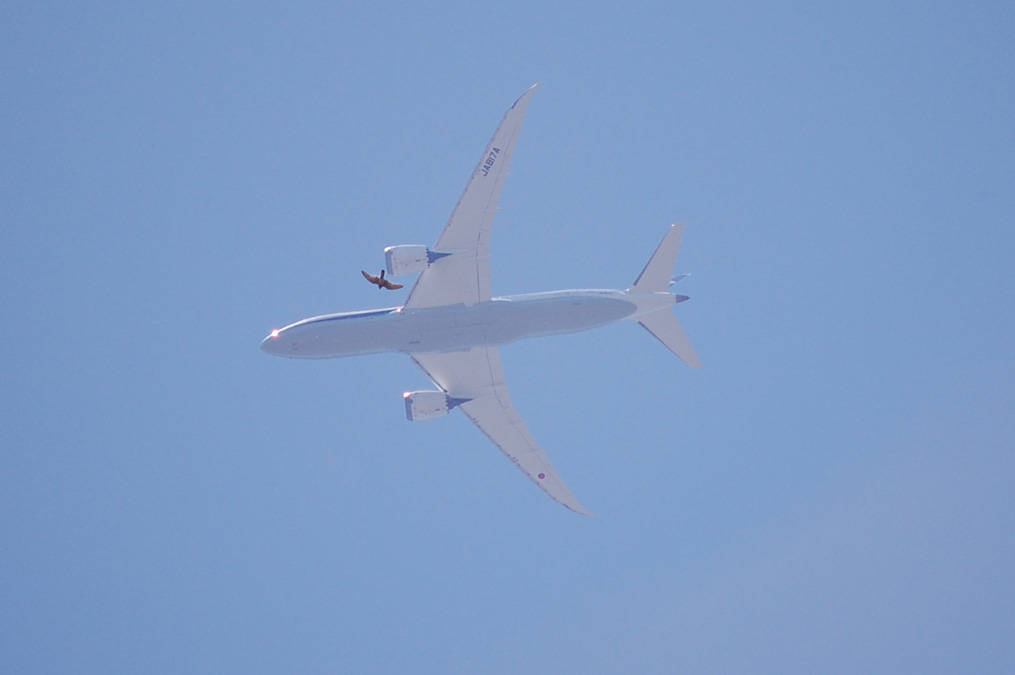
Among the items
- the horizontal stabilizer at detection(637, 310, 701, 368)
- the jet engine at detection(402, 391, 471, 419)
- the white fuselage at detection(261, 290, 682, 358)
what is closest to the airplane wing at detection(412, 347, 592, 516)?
the jet engine at detection(402, 391, 471, 419)

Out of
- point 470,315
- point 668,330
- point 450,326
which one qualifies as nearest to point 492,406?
point 450,326

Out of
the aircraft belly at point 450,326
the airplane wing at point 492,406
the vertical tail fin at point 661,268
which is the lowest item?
the airplane wing at point 492,406

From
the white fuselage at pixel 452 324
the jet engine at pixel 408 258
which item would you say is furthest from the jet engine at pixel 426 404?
the jet engine at pixel 408 258

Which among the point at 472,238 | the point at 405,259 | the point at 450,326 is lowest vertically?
the point at 450,326

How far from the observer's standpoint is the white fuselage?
2201 inches

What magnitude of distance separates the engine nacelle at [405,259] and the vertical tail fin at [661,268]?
12.3 metres

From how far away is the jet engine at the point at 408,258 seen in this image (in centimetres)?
5512

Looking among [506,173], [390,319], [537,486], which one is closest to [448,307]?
[390,319]

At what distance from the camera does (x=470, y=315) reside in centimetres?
5712

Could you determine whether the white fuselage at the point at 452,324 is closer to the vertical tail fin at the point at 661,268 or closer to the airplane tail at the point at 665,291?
the vertical tail fin at the point at 661,268

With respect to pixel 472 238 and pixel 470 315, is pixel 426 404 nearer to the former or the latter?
pixel 470 315

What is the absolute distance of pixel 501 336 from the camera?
2281 inches

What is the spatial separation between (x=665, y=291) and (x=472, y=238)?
1203 centimetres

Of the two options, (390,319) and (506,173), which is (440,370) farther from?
(506,173)
